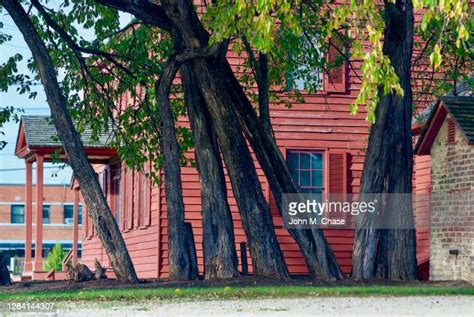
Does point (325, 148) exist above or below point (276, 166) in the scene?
above

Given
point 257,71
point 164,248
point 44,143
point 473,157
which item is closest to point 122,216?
point 44,143

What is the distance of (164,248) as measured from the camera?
2931 centimetres

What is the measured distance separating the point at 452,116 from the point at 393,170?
4.79 feet

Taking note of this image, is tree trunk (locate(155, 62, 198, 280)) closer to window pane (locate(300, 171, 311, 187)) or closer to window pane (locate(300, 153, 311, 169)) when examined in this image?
window pane (locate(300, 171, 311, 187))

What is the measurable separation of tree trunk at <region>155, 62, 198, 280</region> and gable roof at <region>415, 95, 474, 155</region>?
4.82 metres

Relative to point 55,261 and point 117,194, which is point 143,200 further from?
point 55,261

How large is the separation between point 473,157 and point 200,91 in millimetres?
4991

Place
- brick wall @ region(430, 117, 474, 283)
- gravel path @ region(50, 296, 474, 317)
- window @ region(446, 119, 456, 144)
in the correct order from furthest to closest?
window @ region(446, 119, 456, 144) < brick wall @ region(430, 117, 474, 283) < gravel path @ region(50, 296, 474, 317)

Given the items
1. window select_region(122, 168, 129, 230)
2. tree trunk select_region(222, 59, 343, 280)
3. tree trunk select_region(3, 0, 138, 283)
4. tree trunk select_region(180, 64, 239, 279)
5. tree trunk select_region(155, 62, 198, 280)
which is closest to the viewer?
tree trunk select_region(3, 0, 138, 283)

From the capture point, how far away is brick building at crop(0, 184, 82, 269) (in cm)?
7838

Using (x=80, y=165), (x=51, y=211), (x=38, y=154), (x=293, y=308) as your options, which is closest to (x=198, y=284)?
(x=80, y=165)

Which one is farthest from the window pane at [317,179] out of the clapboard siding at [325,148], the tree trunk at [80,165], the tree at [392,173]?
the tree trunk at [80,165]

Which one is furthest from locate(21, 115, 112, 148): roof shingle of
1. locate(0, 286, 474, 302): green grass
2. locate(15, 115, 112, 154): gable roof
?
locate(0, 286, 474, 302): green grass

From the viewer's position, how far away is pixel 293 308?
16234 mm
